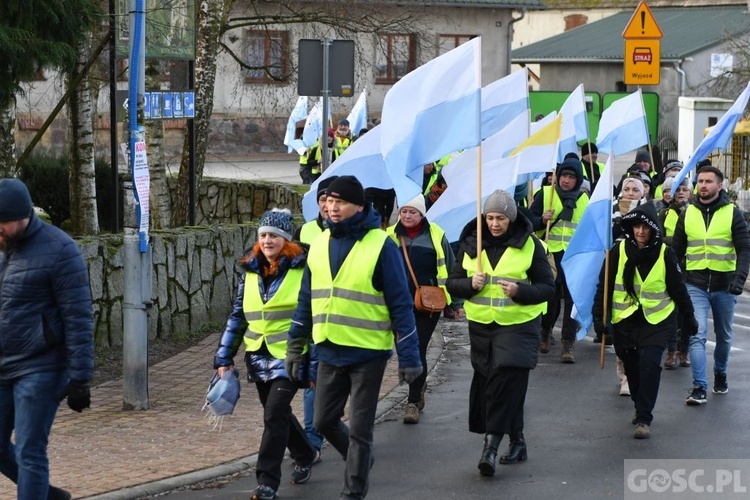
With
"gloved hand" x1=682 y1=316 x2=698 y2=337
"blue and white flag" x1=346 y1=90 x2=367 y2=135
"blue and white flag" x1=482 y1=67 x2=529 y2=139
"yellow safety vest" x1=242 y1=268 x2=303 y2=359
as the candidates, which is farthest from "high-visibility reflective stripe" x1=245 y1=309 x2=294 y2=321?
"blue and white flag" x1=346 y1=90 x2=367 y2=135

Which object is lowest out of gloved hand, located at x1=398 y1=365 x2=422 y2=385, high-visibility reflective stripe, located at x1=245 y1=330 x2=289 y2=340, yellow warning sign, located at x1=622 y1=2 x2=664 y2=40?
gloved hand, located at x1=398 y1=365 x2=422 y2=385

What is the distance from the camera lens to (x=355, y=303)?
267 inches

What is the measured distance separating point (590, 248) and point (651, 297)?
1.27m

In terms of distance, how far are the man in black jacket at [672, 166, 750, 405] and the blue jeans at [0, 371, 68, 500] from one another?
5.51 metres

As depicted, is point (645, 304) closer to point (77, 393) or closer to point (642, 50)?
point (77, 393)

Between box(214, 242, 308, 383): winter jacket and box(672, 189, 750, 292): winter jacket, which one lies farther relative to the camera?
box(672, 189, 750, 292): winter jacket

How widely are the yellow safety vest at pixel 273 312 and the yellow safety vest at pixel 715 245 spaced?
4151 mm

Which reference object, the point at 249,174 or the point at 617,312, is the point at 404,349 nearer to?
the point at 617,312

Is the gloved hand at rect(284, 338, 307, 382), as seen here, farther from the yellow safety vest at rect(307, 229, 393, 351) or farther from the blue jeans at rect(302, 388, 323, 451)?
the blue jeans at rect(302, 388, 323, 451)

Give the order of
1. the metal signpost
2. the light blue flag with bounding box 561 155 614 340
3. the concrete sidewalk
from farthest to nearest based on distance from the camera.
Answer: the metal signpost
the light blue flag with bounding box 561 155 614 340
the concrete sidewalk

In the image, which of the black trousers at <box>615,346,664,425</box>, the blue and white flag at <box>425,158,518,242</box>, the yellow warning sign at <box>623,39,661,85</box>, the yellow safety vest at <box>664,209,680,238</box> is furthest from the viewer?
the yellow warning sign at <box>623,39,661,85</box>

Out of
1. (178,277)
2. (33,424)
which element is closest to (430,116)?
(33,424)

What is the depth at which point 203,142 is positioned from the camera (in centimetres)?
1708

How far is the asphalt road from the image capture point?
7516mm
